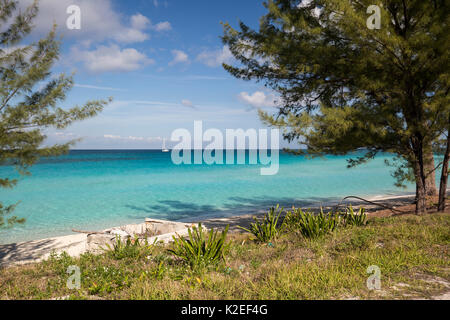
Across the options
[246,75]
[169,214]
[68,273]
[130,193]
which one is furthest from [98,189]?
[68,273]

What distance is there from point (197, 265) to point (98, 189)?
2348 centimetres

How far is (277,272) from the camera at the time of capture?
A: 3975 millimetres

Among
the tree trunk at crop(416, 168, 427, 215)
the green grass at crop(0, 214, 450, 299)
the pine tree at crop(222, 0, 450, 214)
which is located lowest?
the green grass at crop(0, 214, 450, 299)

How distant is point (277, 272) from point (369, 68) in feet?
20.4

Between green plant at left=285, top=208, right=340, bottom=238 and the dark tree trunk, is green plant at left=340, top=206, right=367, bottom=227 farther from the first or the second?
the dark tree trunk

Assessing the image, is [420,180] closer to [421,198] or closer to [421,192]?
[421,192]

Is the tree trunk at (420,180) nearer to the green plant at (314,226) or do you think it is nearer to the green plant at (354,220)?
the green plant at (354,220)

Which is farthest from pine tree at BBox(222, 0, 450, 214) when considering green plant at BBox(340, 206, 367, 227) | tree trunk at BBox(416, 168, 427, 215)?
green plant at BBox(340, 206, 367, 227)

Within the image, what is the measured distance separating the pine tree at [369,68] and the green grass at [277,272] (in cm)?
276

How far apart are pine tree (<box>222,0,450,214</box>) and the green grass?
9.06 feet

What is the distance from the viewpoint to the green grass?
344cm

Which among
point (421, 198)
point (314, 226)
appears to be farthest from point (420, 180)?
point (314, 226)

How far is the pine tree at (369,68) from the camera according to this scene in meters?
6.75
